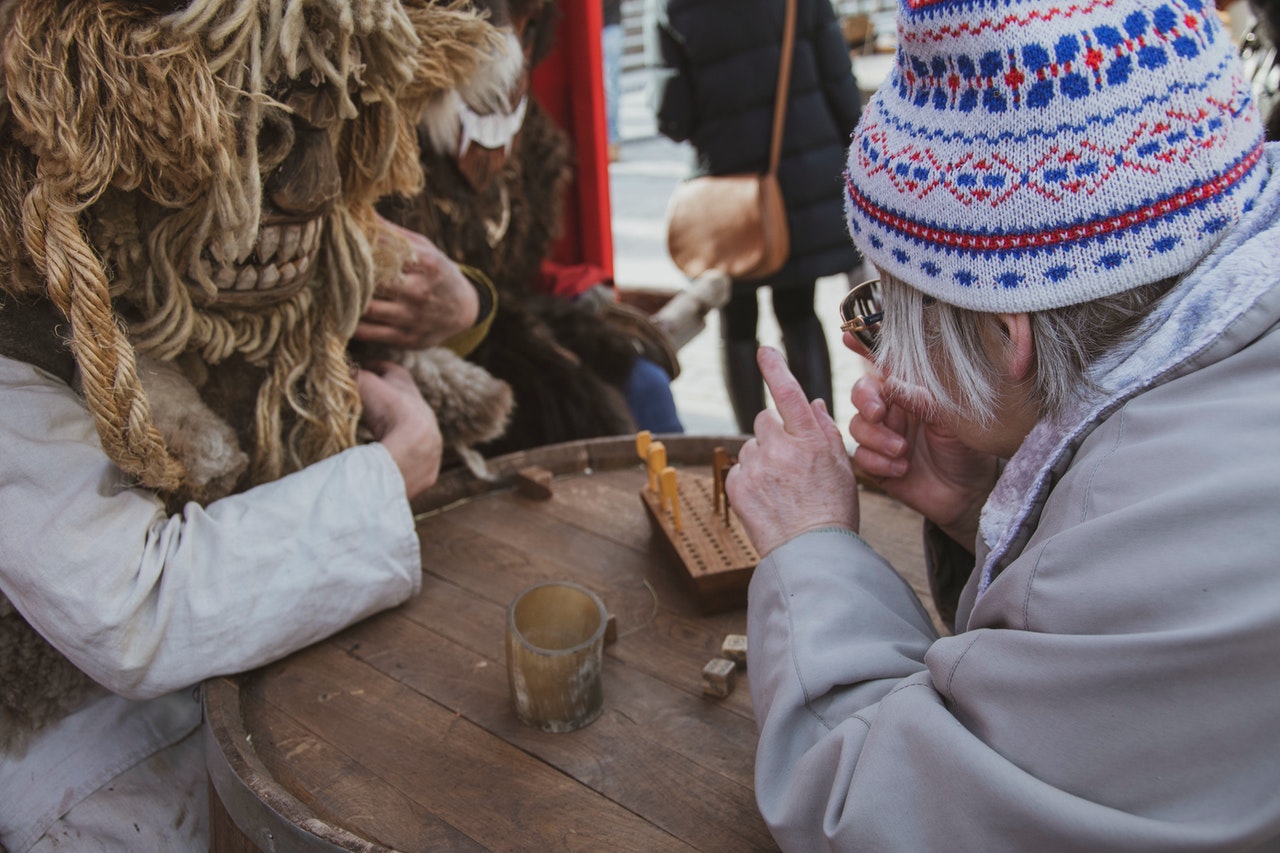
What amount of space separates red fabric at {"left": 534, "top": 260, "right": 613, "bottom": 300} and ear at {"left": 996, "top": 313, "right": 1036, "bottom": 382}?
6.22ft

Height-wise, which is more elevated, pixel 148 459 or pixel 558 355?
pixel 148 459

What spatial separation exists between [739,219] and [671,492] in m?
1.76

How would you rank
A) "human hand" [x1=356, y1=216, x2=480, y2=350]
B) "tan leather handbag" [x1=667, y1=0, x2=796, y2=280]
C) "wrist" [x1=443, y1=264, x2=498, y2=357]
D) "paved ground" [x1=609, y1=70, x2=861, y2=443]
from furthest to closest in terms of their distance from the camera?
"paved ground" [x1=609, y1=70, x2=861, y2=443], "tan leather handbag" [x1=667, y1=0, x2=796, y2=280], "wrist" [x1=443, y1=264, x2=498, y2=357], "human hand" [x1=356, y1=216, x2=480, y2=350]

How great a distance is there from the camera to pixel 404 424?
1.42 meters

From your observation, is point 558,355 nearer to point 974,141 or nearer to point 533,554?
point 533,554

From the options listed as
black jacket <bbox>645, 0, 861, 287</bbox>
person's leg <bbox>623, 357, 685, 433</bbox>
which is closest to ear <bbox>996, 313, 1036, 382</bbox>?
person's leg <bbox>623, 357, 685, 433</bbox>

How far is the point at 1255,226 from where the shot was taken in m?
0.79

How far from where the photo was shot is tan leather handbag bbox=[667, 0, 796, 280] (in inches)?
117

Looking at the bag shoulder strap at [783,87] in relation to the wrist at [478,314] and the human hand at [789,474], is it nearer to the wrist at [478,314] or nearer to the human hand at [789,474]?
the wrist at [478,314]

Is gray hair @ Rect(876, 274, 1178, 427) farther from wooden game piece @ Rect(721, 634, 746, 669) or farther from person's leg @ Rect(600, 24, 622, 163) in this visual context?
person's leg @ Rect(600, 24, 622, 163)

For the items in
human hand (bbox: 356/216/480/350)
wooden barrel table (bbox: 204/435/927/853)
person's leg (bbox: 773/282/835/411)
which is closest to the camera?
wooden barrel table (bbox: 204/435/927/853)

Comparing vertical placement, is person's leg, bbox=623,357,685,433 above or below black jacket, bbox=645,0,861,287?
below

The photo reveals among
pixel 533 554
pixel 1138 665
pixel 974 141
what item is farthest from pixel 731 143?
pixel 1138 665

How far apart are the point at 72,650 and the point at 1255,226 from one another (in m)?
1.23
